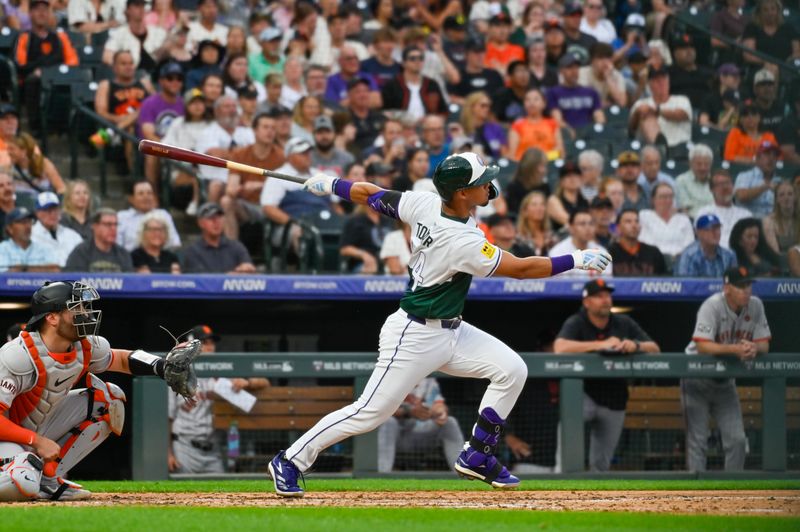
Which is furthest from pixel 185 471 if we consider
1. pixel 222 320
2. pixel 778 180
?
pixel 778 180

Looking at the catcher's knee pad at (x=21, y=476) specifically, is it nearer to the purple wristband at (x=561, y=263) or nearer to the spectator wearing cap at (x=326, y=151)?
the purple wristband at (x=561, y=263)

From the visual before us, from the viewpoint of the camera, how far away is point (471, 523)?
5285 millimetres

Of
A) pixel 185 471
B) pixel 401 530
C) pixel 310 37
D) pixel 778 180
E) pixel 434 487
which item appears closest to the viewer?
pixel 401 530

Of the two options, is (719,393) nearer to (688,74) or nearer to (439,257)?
(439,257)

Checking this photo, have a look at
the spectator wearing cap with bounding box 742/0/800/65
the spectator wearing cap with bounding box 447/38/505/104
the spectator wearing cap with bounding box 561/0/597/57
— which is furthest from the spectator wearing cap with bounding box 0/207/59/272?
the spectator wearing cap with bounding box 742/0/800/65

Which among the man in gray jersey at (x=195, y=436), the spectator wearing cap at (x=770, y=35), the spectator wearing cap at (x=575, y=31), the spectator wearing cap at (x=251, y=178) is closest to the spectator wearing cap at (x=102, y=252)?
the man in gray jersey at (x=195, y=436)

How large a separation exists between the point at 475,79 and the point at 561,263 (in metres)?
7.09

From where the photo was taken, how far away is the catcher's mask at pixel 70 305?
6.05 meters

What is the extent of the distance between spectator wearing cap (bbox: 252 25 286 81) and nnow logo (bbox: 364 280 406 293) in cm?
364

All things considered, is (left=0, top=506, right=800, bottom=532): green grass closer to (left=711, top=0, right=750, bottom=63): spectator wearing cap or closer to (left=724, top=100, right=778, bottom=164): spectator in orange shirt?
(left=724, top=100, right=778, bottom=164): spectator in orange shirt

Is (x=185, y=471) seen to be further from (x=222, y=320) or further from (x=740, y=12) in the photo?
(x=740, y=12)

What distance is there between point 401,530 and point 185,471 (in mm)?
3893

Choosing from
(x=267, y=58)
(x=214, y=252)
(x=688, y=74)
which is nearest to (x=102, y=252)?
(x=214, y=252)

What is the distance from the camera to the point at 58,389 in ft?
20.3
